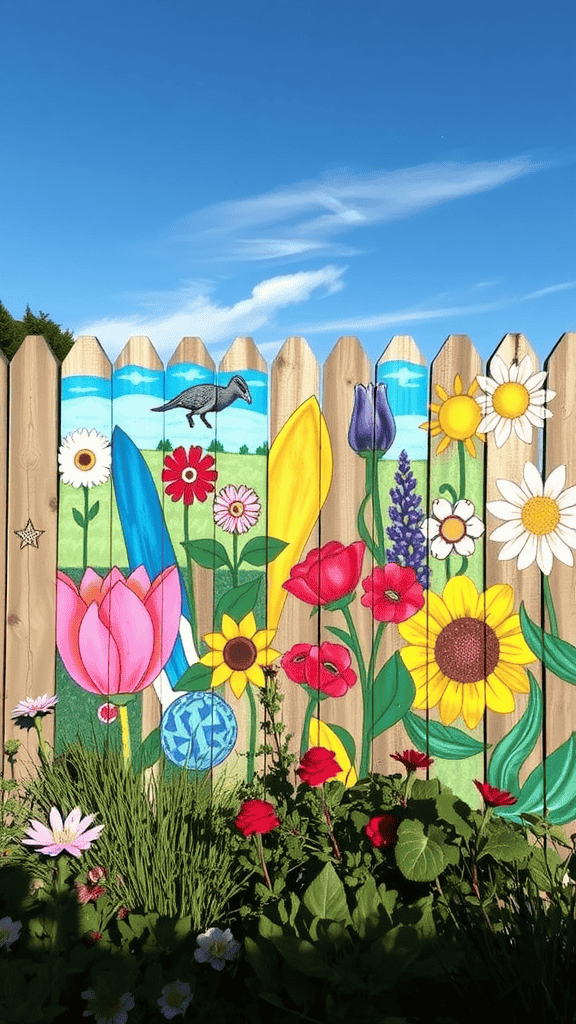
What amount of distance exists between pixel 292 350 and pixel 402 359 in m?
0.42

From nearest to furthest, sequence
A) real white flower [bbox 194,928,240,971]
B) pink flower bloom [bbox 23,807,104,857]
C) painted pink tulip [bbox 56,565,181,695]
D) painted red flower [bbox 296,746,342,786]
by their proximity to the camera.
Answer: real white flower [bbox 194,928,240,971], painted red flower [bbox 296,746,342,786], pink flower bloom [bbox 23,807,104,857], painted pink tulip [bbox 56,565,181,695]

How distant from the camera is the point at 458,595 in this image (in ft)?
9.61

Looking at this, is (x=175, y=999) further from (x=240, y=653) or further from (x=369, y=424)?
(x=369, y=424)

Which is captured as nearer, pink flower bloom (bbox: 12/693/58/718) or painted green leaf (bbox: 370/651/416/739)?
pink flower bloom (bbox: 12/693/58/718)

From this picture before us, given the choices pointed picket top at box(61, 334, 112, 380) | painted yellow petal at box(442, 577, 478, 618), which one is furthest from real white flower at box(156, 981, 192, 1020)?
pointed picket top at box(61, 334, 112, 380)

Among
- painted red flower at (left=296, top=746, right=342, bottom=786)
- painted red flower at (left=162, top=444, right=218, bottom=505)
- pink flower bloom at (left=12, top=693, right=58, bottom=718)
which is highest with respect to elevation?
painted red flower at (left=162, top=444, right=218, bottom=505)

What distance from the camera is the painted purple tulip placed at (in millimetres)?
2891

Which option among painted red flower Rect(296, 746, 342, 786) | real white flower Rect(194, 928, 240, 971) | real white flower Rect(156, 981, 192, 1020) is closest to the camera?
real white flower Rect(156, 981, 192, 1020)

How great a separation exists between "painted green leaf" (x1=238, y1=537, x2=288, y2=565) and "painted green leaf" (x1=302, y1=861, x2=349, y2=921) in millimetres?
1361

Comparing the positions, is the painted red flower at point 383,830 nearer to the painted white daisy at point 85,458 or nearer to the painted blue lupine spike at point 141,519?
the painted blue lupine spike at point 141,519

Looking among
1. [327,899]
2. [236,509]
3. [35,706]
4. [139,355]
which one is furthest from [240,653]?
[327,899]

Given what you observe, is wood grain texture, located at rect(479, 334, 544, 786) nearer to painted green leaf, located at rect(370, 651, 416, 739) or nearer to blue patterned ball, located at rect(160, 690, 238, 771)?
painted green leaf, located at rect(370, 651, 416, 739)

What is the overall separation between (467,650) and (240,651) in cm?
87

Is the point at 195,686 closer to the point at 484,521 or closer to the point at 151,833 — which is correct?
the point at 151,833
